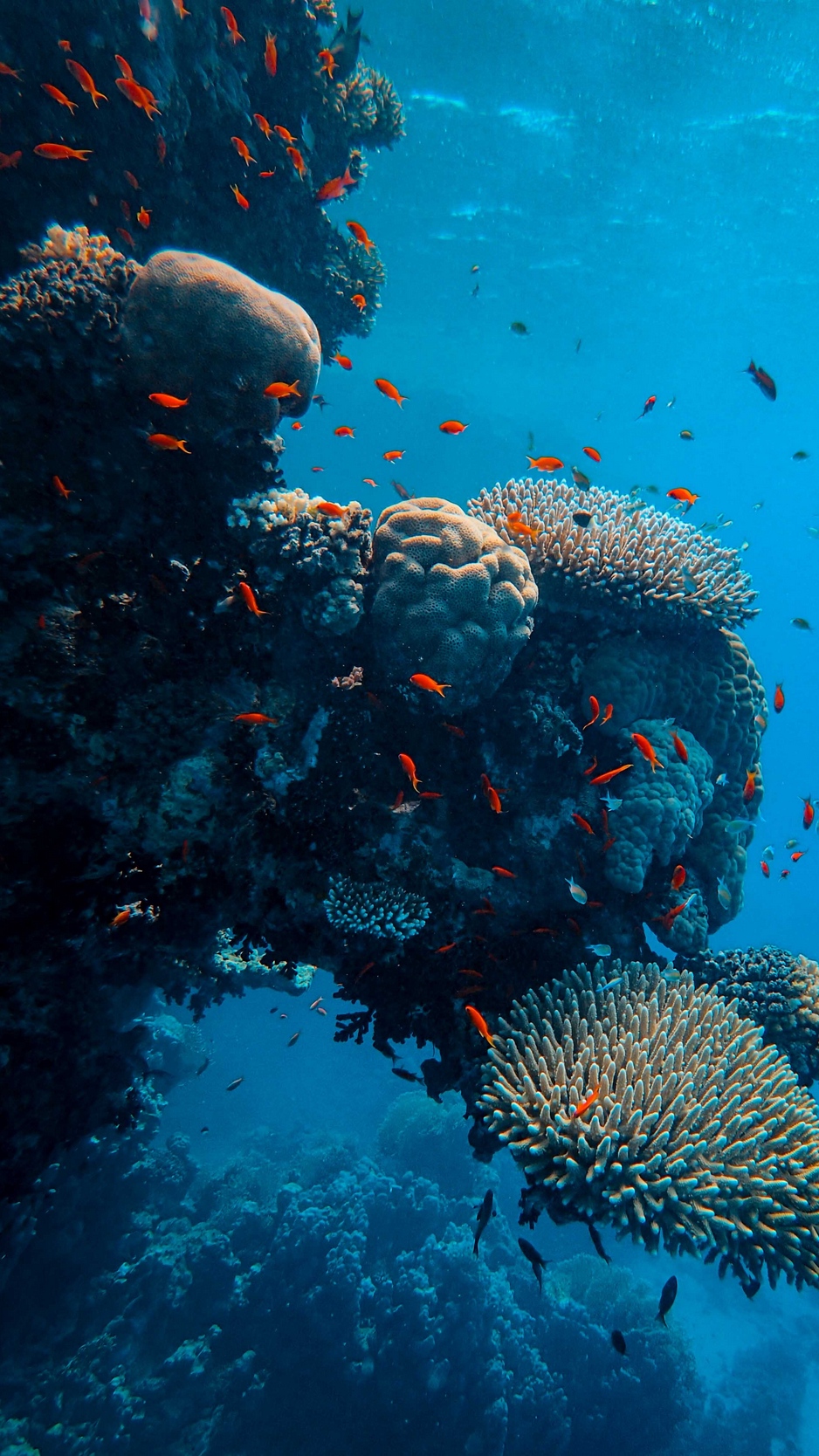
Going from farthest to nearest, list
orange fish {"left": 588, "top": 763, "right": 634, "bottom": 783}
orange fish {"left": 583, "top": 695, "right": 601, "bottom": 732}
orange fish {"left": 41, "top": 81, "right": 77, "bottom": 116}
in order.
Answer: orange fish {"left": 41, "top": 81, "right": 77, "bottom": 116} → orange fish {"left": 583, "top": 695, "right": 601, "bottom": 732} → orange fish {"left": 588, "top": 763, "right": 634, "bottom": 783}

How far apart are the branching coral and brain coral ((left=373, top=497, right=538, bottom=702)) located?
1.72 meters

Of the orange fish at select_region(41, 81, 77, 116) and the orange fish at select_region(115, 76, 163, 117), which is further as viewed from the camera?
the orange fish at select_region(115, 76, 163, 117)

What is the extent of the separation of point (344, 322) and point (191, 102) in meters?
3.63

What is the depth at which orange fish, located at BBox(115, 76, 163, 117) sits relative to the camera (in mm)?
6336

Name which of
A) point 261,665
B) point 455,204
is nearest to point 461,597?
point 261,665

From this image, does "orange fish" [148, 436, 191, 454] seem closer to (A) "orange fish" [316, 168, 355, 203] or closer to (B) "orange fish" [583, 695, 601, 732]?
(B) "orange fish" [583, 695, 601, 732]

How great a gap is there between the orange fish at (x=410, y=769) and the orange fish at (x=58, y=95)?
7495 mm

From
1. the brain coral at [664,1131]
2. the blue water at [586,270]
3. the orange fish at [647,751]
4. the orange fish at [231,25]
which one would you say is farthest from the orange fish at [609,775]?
the orange fish at [231,25]

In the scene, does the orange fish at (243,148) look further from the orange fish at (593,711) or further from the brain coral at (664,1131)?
the brain coral at (664,1131)

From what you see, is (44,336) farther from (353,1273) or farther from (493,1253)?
(493,1253)

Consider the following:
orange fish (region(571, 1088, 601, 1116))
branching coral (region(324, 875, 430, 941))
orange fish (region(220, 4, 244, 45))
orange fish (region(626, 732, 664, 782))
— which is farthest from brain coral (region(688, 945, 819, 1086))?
orange fish (region(220, 4, 244, 45))

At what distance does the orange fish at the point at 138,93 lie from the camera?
249 inches

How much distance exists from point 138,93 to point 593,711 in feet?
26.7

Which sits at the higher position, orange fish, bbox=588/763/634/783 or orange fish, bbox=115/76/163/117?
orange fish, bbox=115/76/163/117
